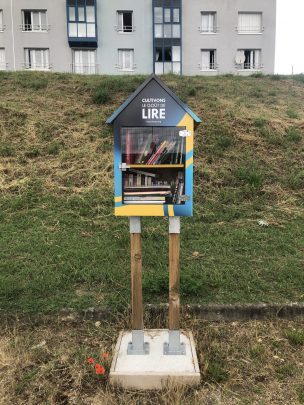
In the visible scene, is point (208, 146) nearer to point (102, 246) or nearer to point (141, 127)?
point (102, 246)

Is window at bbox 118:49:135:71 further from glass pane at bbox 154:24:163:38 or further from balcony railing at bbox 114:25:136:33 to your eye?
glass pane at bbox 154:24:163:38

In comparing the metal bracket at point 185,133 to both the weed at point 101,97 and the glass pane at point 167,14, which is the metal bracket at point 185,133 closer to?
the weed at point 101,97

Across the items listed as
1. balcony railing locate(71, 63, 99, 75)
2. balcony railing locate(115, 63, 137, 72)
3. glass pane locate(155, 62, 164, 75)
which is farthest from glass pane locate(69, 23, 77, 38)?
glass pane locate(155, 62, 164, 75)

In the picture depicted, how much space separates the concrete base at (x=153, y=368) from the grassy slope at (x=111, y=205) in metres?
0.80

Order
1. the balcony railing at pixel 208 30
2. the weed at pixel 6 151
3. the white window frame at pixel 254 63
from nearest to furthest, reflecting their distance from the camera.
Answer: the weed at pixel 6 151, the balcony railing at pixel 208 30, the white window frame at pixel 254 63

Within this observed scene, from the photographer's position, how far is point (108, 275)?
169 inches

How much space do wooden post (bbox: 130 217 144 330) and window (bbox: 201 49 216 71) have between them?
84.6ft

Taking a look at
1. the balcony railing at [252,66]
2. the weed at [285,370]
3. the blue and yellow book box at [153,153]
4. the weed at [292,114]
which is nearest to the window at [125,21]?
the balcony railing at [252,66]

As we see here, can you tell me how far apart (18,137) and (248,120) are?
5.55 metres

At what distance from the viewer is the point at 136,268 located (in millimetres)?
3076

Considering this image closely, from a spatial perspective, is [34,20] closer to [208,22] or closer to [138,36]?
[138,36]

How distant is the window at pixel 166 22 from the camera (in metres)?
25.5

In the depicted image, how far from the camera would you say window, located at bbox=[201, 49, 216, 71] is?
26.7 metres

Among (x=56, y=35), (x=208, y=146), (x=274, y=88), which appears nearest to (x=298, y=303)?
(x=208, y=146)
